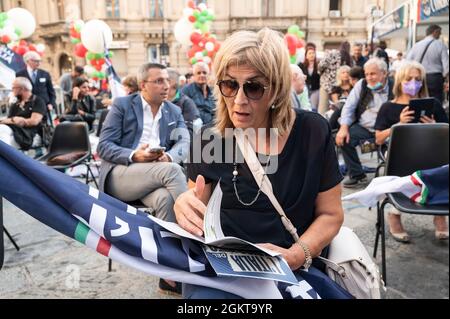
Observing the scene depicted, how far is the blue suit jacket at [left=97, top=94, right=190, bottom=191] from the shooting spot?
2691 mm

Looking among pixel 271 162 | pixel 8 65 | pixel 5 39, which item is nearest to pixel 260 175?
pixel 271 162

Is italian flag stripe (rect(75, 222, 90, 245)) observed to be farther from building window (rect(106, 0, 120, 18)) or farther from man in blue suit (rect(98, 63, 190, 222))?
building window (rect(106, 0, 120, 18))

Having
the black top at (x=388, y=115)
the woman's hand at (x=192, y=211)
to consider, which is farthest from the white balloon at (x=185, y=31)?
the woman's hand at (x=192, y=211)

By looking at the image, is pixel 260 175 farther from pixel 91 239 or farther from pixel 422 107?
pixel 422 107

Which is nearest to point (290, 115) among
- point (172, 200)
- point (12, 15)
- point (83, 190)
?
point (83, 190)

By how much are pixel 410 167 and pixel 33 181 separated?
2255 mm

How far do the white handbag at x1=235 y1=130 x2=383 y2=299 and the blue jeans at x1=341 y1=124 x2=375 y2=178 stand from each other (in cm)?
345

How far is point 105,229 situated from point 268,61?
78 cm

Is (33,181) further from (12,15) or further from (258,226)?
(12,15)

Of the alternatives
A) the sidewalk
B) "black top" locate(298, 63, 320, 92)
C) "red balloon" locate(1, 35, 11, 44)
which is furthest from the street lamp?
the sidewalk

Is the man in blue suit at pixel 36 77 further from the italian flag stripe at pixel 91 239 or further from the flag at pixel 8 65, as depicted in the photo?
the italian flag stripe at pixel 91 239

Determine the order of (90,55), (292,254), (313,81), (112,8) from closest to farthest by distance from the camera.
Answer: (292,254), (313,81), (90,55), (112,8)

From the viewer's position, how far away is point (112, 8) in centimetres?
2620
